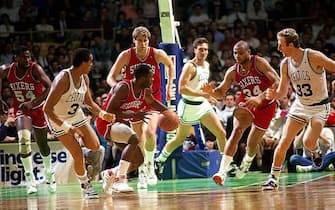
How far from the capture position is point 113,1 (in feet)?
63.8

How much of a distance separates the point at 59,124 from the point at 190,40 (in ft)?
31.5

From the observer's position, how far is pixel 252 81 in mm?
10289

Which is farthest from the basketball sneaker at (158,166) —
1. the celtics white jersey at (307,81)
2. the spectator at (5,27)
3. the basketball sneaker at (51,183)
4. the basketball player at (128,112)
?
the spectator at (5,27)

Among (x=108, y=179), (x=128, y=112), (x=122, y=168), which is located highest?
(x=128, y=112)

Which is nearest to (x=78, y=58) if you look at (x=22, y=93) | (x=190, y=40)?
(x=22, y=93)

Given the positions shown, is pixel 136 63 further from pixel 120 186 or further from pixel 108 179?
pixel 108 179

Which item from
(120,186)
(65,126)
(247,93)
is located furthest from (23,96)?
(247,93)

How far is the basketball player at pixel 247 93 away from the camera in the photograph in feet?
32.7

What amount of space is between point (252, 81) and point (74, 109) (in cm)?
246

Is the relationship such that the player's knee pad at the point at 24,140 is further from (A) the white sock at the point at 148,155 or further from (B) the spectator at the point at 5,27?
(B) the spectator at the point at 5,27

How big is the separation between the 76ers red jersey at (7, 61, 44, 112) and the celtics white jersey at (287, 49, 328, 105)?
3.67 metres

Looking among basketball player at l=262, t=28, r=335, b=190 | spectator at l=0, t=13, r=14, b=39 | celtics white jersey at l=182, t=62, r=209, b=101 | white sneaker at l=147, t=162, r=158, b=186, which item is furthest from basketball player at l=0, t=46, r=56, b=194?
spectator at l=0, t=13, r=14, b=39

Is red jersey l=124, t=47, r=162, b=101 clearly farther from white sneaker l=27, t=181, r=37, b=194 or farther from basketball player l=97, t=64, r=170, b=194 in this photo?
white sneaker l=27, t=181, r=37, b=194

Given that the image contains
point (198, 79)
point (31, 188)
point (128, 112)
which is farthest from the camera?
point (198, 79)
